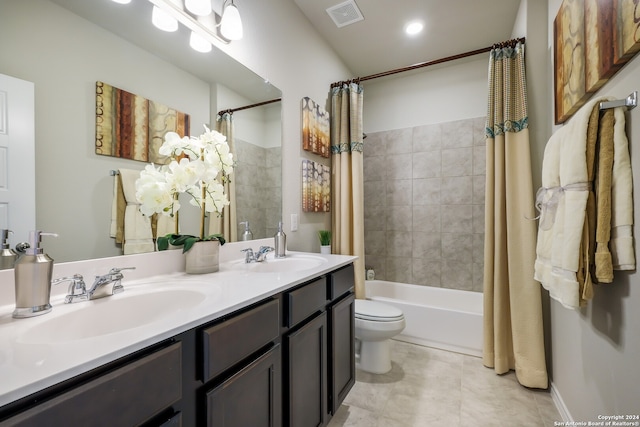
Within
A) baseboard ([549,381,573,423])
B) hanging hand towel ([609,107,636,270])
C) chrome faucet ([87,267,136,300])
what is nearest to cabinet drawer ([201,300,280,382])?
chrome faucet ([87,267,136,300])

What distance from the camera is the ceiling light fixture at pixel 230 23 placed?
1392 millimetres

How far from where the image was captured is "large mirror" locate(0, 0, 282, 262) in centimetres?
83

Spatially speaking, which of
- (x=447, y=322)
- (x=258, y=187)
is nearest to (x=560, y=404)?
(x=447, y=322)

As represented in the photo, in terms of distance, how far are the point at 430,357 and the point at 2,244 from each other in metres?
2.47

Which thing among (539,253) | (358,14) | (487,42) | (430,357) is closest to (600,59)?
(539,253)

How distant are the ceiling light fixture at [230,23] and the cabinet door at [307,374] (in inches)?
57.5

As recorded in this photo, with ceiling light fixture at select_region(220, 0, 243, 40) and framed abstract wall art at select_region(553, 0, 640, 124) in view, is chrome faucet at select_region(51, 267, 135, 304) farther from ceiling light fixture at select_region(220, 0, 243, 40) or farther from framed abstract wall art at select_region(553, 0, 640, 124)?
framed abstract wall art at select_region(553, 0, 640, 124)

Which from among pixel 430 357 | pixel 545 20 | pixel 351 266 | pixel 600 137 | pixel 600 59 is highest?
pixel 545 20

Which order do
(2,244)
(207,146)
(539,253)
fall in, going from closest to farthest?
(2,244) → (207,146) → (539,253)

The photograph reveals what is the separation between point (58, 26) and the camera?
2.87ft

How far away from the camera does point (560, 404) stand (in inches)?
61.9

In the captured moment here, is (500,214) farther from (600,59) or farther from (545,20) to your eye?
(545,20)

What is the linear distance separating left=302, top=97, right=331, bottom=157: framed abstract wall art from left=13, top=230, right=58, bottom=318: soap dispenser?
162 cm

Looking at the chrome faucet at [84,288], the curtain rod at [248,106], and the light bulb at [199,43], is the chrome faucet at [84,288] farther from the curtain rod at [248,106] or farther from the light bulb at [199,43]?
the light bulb at [199,43]
